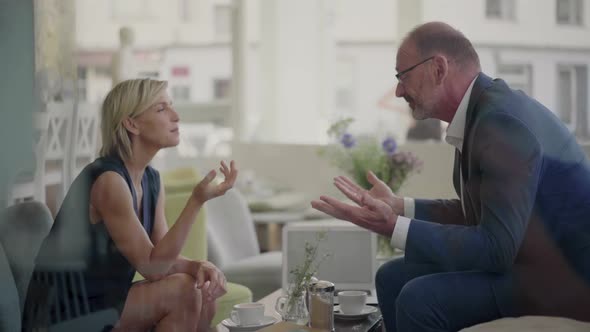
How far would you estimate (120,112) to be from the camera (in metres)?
1.60

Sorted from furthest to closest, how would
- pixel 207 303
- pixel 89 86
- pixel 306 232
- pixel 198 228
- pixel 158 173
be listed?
pixel 306 232 → pixel 198 228 → pixel 207 303 → pixel 158 173 → pixel 89 86

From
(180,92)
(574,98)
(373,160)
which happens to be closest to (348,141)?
(373,160)

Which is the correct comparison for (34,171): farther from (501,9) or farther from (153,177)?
(501,9)

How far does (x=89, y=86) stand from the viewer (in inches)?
62.2

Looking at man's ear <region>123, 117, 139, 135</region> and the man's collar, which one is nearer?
man's ear <region>123, 117, 139, 135</region>

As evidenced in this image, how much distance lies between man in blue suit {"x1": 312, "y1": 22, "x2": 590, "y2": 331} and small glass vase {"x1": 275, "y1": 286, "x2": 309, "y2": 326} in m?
0.30

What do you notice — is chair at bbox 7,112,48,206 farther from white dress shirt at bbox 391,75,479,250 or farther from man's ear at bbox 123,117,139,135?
white dress shirt at bbox 391,75,479,250

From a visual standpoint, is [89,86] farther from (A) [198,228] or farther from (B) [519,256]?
(B) [519,256]

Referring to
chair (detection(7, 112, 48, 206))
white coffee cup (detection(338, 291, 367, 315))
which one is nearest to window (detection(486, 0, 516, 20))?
white coffee cup (detection(338, 291, 367, 315))

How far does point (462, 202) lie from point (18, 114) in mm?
1004

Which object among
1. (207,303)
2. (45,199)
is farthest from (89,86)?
(207,303)

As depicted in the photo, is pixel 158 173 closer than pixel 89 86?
No

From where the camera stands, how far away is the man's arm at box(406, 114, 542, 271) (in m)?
1.60

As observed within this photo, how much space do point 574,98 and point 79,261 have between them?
1913mm
